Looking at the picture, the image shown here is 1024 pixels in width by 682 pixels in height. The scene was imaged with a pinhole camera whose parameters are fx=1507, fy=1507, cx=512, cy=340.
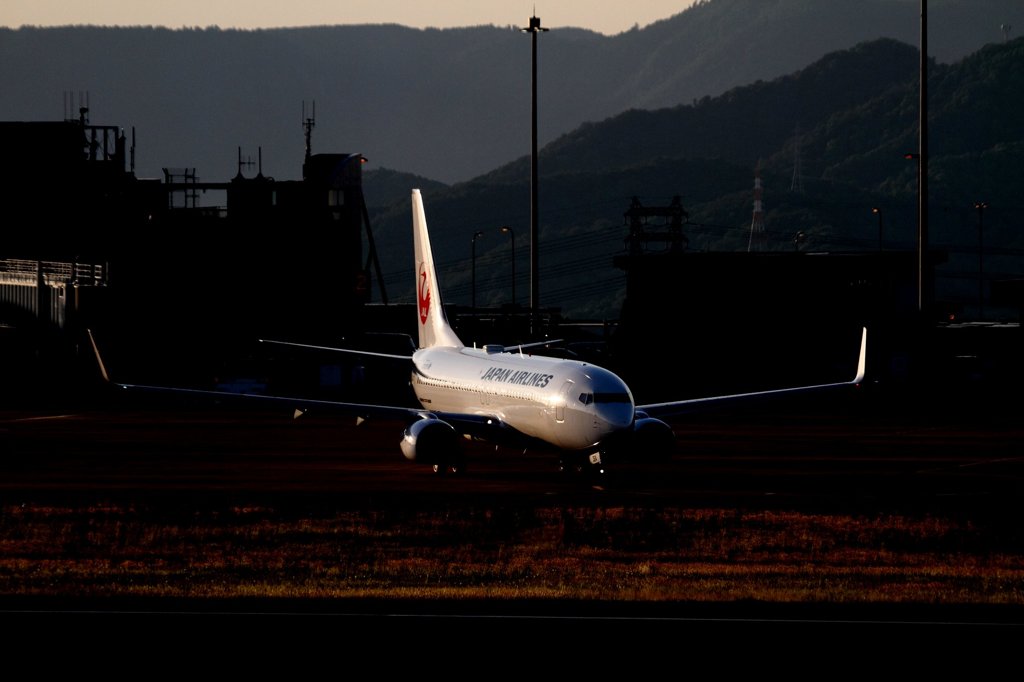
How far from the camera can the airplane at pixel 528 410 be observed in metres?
44.2

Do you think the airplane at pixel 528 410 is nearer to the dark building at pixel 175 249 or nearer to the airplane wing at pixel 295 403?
the airplane wing at pixel 295 403

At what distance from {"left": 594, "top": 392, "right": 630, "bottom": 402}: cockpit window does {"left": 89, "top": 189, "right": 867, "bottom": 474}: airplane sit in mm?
29

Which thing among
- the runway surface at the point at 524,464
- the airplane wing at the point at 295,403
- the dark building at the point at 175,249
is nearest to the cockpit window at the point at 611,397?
the runway surface at the point at 524,464

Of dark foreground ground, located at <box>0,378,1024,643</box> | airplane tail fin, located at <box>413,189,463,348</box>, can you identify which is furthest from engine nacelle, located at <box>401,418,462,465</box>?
airplane tail fin, located at <box>413,189,463,348</box>

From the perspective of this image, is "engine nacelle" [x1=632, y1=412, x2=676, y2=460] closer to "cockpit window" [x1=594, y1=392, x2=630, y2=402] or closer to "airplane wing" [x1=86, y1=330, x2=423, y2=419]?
"cockpit window" [x1=594, y1=392, x2=630, y2=402]

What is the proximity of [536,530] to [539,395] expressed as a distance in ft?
35.4

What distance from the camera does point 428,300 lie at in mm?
62875

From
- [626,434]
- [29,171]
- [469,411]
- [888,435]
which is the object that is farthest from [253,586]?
[29,171]

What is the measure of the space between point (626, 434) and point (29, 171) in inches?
4550

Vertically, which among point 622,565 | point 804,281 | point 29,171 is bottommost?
point 622,565

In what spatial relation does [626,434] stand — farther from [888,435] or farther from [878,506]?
[888,435]

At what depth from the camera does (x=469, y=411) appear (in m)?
52.5

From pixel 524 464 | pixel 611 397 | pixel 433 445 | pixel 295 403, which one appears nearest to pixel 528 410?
pixel 433 445

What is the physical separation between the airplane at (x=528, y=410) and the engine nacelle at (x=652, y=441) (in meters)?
0.03
